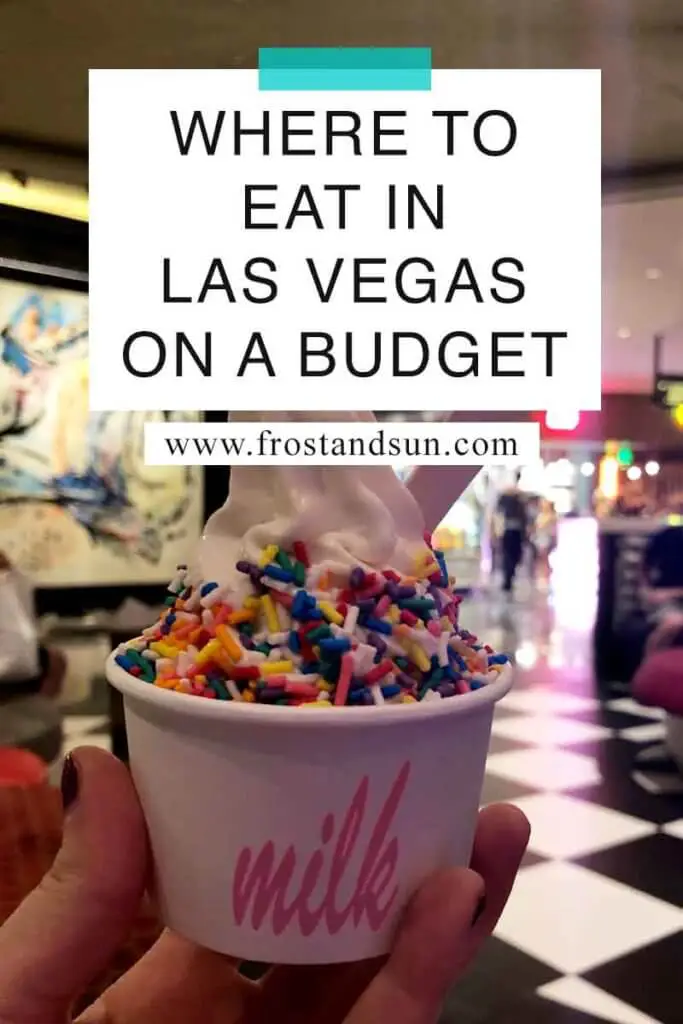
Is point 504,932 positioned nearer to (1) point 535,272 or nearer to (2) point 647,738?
(1) point 535,272

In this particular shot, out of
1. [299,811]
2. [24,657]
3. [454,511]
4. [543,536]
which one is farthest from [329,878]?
[543,536]

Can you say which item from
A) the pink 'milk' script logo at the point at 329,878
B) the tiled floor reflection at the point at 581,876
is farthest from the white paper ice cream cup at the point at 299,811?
the tiled floor reflection at the point at 581,876

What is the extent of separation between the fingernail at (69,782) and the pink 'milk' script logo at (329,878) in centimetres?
10

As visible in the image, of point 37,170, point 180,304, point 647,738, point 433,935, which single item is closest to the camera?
point 433,935

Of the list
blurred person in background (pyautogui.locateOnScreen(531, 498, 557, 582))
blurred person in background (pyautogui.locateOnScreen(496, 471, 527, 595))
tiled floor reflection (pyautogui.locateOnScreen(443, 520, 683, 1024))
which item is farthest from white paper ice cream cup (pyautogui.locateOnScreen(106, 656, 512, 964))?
blurred person in background (pyautogui.locateOnScreen(531, 498, 557, 582))

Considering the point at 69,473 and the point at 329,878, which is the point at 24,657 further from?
the point at 329,878

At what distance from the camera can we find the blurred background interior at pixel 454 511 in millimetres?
1687

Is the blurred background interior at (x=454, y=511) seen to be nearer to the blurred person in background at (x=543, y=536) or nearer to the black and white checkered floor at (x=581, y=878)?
the black and white checkered floor at (x=581, y=878)

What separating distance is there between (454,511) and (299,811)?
3.11 meters

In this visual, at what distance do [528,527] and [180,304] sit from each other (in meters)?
7.54

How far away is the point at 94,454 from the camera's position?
329 centimetres

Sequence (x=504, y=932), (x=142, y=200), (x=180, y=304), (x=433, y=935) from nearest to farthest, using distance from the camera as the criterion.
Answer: (x=433, y=935) → (x=180, y=304) → (x=142, y=200) → (x=504, y=932)

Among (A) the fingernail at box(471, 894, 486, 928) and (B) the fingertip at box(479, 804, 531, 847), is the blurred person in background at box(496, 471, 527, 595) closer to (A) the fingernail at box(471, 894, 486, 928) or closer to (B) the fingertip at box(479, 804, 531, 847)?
(B) the fingertip at box(479, 804, 531, 847)

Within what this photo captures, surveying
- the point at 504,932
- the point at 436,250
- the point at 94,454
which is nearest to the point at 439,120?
the point at 436,250
